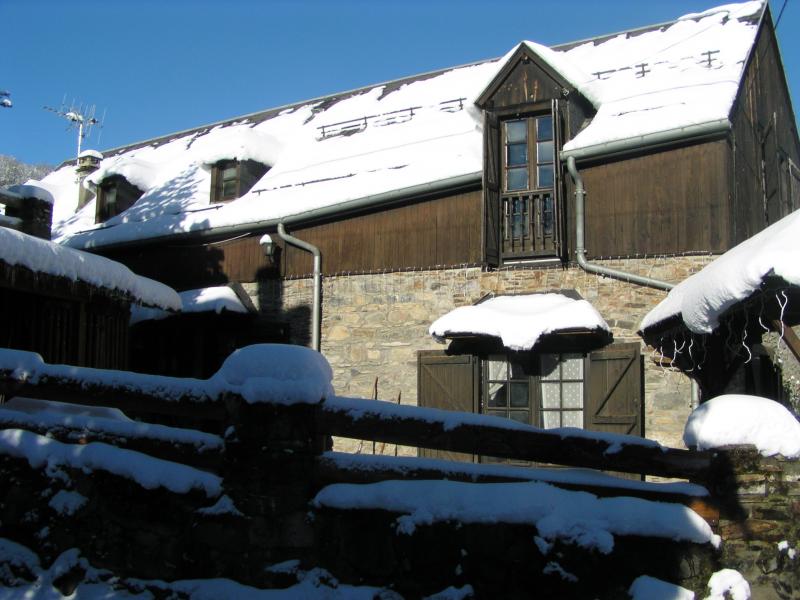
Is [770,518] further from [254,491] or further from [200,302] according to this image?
[200,302]

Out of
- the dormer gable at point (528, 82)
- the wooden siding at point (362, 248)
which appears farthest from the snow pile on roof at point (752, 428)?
the dormer gable at point (528, 82)

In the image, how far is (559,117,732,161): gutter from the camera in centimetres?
992

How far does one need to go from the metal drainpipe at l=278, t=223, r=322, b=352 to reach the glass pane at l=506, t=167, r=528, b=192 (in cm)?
301

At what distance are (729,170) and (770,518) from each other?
709 cm

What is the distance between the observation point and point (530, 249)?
11039 millimetres

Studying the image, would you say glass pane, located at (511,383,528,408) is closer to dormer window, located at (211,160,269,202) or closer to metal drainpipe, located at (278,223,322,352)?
metal drainpipe, located at (278,223,322,352)

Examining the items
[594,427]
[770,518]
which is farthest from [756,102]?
[770,518]

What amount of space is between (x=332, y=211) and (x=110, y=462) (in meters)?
8.30

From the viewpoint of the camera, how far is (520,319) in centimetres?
1003

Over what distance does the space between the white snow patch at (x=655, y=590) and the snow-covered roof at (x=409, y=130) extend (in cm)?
749

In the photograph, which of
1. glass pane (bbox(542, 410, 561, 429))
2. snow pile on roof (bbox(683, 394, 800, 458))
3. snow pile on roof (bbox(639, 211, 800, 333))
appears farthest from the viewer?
glass pane (bbox(542, 410, 561, 429))

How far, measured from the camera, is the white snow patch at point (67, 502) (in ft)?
13.3

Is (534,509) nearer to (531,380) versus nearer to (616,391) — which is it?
(616,391)

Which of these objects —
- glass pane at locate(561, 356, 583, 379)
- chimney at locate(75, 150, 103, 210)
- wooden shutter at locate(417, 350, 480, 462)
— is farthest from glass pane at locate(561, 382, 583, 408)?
chimney at locate(75, 150, 103, 210)
